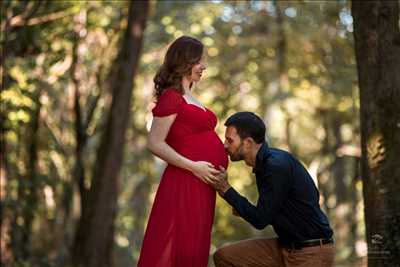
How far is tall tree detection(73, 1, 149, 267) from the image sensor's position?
15.3m

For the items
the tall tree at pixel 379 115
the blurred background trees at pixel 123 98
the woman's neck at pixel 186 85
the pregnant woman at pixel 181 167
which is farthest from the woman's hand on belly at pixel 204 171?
the blurred background trees at pixel 123 98

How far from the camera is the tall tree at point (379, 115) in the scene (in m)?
6.96

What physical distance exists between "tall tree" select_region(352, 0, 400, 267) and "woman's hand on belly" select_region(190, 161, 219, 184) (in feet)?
5.86

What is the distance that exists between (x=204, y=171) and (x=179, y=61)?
2.55ft

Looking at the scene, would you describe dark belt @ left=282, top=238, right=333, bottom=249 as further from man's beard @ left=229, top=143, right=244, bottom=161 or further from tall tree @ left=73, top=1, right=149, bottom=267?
tall tree @ left=73, top=1, right=149, bottom=267

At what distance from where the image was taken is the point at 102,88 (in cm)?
1956

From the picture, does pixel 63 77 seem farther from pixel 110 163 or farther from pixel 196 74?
pixel 196 74

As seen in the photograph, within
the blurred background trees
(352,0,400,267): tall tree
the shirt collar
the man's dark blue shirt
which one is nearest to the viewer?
the man's dark blue shirt

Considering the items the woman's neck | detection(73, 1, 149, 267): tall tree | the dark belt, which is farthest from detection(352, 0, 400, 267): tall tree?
detection(73, 1, 149, 267): tall tree

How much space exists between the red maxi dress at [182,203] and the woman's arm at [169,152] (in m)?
0.05

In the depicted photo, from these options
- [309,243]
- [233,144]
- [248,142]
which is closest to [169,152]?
[233,144]

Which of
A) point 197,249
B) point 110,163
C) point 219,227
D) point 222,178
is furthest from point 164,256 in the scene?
point 219,227

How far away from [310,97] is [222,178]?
21.2 m

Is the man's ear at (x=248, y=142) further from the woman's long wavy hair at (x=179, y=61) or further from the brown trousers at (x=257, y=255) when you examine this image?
the brown trousers at (x=257, y=255)
